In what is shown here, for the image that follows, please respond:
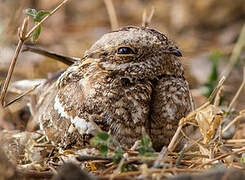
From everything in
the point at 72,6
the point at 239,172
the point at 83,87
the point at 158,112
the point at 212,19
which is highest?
the point at 72,6

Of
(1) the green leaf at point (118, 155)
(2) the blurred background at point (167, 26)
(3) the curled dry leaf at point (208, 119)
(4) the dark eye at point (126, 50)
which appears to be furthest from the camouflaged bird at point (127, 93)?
(2) the blurred background at point (167, 26)

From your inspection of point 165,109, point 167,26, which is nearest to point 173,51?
point 165,109

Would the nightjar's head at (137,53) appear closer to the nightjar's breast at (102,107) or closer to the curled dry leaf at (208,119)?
the nightjar's breast at (102,107)

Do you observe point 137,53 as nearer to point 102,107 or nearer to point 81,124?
point 102,107

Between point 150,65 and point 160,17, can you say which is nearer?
point 150,65

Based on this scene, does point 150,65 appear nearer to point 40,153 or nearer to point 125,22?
point 40,153

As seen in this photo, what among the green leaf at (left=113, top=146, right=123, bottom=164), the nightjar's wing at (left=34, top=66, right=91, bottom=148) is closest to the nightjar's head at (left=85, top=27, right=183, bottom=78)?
the nightjar's wing at (left=34, top=66, right=91, bottom=148)

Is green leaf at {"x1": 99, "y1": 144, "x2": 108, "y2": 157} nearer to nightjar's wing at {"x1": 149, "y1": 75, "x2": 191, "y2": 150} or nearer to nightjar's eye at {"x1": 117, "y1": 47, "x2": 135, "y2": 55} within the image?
nightjar's wing at {"x1": 149, "y1": 75, "x2": 191, "y2": 150}

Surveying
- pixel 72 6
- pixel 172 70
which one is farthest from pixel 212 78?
pixel 72 6
